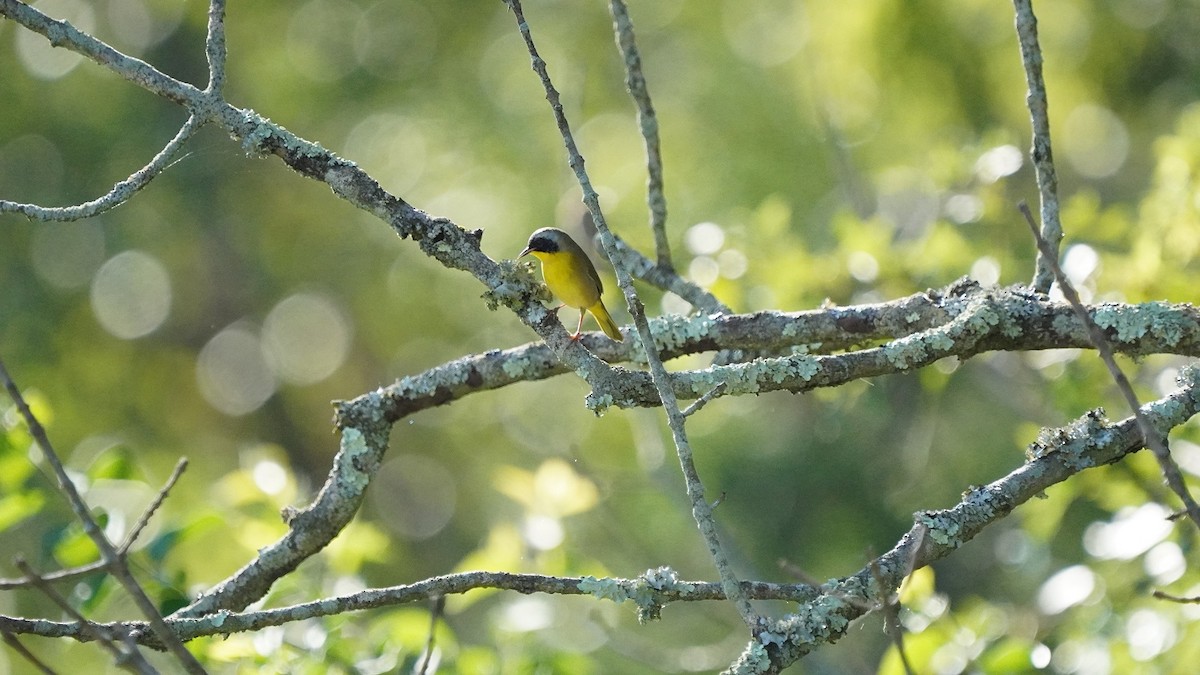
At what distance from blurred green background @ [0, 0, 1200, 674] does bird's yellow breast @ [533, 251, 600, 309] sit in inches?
16.1

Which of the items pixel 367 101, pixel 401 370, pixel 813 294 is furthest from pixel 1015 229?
pixel 367 101

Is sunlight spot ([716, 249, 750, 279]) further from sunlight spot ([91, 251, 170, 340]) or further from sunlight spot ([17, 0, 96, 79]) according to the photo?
sunlight spot ([17, 0, 96, 79])

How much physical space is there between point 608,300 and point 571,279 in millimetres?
1100

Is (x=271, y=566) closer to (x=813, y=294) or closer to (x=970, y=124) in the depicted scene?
(x=813, y=294)

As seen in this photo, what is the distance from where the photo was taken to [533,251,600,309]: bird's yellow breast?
5.14m

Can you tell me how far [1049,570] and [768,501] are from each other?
3.84 meters

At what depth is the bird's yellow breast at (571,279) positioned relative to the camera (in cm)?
514

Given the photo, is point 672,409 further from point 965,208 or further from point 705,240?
point 965,208

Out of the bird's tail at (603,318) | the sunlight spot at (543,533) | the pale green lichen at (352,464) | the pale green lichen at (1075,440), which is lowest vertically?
the pale green lichen at (1075,440)

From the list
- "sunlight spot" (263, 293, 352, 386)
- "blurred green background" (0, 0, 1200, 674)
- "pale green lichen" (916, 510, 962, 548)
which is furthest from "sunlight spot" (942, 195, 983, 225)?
"sunlight spot" (263, 293, 352, 386)

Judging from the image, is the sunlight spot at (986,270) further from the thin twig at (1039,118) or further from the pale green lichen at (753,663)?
the pale green lichen at (753,663)

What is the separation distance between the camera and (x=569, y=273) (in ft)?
17.0

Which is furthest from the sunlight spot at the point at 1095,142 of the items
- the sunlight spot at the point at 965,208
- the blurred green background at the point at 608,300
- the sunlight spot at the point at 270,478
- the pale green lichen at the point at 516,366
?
the pale green lichen at the point at 516,366

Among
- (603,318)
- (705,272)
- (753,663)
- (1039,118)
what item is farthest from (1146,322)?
(603,318)
